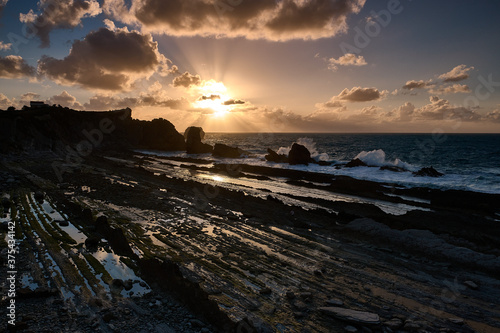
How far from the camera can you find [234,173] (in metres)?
39.2

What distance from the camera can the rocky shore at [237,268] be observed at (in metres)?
7.07

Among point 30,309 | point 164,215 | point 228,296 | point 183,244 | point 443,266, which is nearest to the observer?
point 30,309

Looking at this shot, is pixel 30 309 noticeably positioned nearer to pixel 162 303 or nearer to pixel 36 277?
pixel 36 277

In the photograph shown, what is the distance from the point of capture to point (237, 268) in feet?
32.4

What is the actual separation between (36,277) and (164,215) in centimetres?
789

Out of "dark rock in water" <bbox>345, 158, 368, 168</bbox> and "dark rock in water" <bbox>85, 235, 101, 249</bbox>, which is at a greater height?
"dark rock in water" <bbox>345, 158, 368, 168</bbox>

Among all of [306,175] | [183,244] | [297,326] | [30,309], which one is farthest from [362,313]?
[306,175]

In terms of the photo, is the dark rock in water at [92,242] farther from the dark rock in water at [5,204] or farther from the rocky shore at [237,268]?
the dark rock in water at [5,204]

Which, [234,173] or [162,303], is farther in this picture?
[234,173]

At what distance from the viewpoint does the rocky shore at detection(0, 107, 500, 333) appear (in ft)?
23.2

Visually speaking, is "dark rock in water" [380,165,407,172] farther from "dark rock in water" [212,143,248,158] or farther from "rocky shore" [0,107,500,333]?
"dark rock in water" [212,143,248,158]

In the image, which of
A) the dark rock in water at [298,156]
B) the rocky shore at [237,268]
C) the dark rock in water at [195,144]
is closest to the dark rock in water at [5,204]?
the rocky shore at [237,268]

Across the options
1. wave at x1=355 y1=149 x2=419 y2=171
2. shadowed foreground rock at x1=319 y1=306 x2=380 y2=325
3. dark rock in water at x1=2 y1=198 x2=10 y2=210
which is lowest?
shadowed foreground rock at x1=319 y1=306 x2=380 y2=325

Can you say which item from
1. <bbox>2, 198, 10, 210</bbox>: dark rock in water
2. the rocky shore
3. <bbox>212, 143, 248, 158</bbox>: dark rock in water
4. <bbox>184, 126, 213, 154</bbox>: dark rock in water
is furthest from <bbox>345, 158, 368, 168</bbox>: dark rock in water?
<bbox>2, 198, 10, 210</bbox>: dark rock in water
